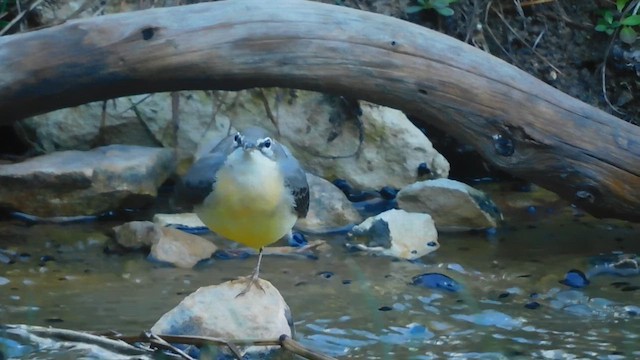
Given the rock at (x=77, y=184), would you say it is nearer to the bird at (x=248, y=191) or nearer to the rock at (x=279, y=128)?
the rock at (x=279, y=128)

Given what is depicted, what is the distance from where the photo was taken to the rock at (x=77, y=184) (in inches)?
253

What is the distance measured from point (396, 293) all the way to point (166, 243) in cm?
133

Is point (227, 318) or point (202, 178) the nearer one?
point (227, 318)

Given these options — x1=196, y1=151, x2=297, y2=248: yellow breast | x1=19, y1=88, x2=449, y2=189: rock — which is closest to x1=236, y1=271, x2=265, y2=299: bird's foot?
x1=196, y1=151, x2=297, y2=248: yellow breast

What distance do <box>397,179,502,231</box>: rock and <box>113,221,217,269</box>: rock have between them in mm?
1363

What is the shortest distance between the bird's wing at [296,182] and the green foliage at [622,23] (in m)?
3.56

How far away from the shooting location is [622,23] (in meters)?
7.55

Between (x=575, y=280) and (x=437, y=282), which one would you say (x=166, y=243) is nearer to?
(x=437, y=282)

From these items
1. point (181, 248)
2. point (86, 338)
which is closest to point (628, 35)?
point (181, 248)

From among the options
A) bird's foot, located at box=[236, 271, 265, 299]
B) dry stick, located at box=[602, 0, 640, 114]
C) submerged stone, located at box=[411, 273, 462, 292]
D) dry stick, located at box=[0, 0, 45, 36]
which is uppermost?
dry stick, located at box=[602, 0, 640, 114]

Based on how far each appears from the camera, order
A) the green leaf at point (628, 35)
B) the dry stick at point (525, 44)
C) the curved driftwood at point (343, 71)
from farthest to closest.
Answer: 1. the dry stick at point (525, 44)
2. the green leaf at point (628, 35)
3. the curved driftwood at point (343, 71)

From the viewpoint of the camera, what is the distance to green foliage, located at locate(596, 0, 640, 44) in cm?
756

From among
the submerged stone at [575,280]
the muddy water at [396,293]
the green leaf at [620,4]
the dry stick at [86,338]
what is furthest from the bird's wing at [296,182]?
the green leaf at [620,4]

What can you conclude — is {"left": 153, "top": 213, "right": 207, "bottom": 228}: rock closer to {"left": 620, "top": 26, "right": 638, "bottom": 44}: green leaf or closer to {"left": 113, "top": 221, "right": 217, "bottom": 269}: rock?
{"left": 113, "top": 221, "right": 217, "bottom": 269}: rock
